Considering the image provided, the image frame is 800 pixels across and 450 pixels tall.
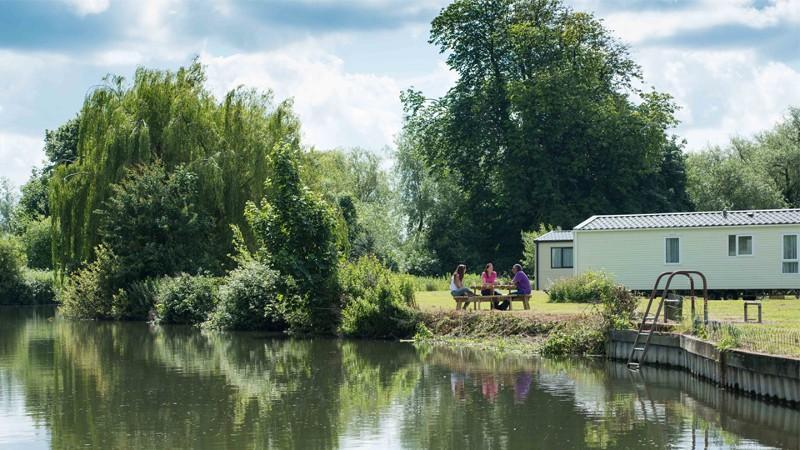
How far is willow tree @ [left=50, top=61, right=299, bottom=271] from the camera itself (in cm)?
4094

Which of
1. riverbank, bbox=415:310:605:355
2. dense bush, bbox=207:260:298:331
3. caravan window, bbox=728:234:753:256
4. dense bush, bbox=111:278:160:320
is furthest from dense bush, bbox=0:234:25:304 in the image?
caravan window, bbox=728:234:753:256

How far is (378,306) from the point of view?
30.4m

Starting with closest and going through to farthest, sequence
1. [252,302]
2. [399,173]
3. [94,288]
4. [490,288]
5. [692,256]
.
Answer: [490,288], [252,302], [692,256], [94,288], [399,173]

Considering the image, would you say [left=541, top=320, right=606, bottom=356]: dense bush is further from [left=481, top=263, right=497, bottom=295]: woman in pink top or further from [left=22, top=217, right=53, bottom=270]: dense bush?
[left=22, top=217, right=53, bottom=270]: dense bush

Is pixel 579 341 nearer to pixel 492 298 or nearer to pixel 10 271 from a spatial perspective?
pixel 492 298

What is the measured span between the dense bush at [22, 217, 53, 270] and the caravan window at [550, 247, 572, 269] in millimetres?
34337

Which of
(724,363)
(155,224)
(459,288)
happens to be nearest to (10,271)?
(155,224)

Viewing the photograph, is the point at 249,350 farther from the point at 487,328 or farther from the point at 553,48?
the point at 553,48

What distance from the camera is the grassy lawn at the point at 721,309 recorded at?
24794 millimetres

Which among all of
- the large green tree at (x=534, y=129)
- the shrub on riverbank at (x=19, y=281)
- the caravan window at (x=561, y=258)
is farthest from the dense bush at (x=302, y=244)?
the shrub on riverbank at (x=19, y=281)

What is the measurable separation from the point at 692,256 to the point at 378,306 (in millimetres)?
13497

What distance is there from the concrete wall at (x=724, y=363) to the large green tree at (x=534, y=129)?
28664mm

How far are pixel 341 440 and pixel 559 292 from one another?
20.1m

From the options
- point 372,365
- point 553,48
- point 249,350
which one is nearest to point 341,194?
point 553,48
